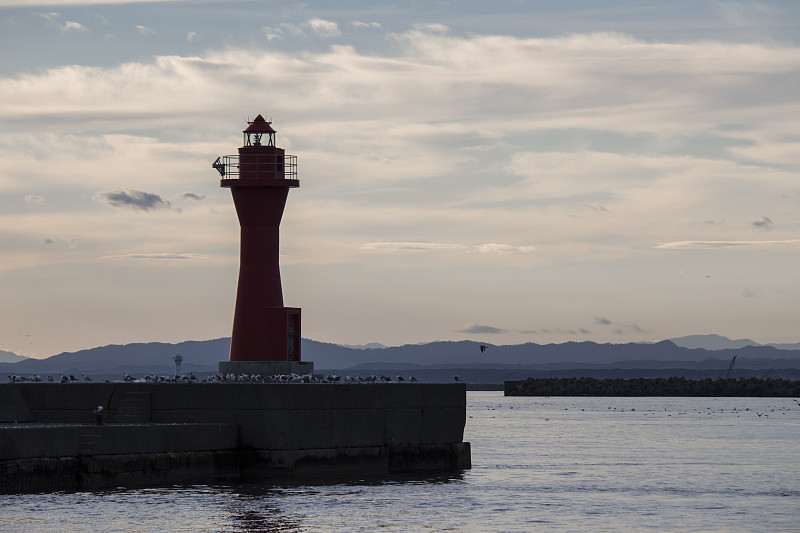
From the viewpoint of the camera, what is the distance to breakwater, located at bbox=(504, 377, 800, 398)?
16150cm

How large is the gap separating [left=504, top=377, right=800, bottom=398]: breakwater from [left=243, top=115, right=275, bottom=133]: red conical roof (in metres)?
127

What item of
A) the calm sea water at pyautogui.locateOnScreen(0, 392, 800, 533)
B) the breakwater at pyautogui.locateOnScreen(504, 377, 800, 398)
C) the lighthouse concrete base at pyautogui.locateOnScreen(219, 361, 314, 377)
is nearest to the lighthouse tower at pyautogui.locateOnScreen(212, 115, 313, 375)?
the lighthouse concrete base at pyautogui.locateOnScreen(219, 361, 314, 377)

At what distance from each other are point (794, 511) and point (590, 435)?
3980 centimetres

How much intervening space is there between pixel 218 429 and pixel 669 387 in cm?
15242

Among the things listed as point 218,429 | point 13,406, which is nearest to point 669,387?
point 218,429

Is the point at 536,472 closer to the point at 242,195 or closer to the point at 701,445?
the point at 242,195

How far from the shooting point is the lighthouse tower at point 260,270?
127 feet

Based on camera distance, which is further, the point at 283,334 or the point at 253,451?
the point at 283,334

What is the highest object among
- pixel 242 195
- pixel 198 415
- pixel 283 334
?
pixel 242 195

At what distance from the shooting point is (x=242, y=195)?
3878 centimetres

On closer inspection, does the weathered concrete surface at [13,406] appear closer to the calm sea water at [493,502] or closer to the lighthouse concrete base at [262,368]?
the calm sea water at [493,502]

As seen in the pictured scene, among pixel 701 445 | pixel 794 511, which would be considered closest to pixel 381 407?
pixel 794 511

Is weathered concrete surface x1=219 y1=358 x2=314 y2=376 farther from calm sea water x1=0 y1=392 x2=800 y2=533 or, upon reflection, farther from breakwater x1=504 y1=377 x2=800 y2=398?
breakwater x1=504 y1=377 x2=800 y2=398

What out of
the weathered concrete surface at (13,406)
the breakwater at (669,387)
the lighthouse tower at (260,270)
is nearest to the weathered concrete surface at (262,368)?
the lighthouse tower at (260,270)
